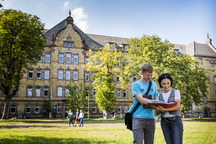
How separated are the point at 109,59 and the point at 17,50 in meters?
14.1

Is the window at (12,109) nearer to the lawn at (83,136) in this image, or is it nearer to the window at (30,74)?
the window at (30,74)

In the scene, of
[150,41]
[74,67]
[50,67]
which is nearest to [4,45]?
[50,67]

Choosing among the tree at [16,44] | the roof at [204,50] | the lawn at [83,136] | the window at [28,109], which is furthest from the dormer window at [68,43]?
the roof at [204,50]

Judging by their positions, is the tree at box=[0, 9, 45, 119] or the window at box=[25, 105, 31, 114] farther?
the window at box=[25, 105, 31, 114]

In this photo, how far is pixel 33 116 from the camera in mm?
A: 37375

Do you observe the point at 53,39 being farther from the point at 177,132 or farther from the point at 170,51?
the point at 177,132

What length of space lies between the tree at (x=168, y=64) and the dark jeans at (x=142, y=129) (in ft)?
81.6

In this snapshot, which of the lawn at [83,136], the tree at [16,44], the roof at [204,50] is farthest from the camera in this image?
the roof at [204,50]

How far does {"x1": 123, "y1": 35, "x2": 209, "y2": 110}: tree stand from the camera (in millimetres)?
29297

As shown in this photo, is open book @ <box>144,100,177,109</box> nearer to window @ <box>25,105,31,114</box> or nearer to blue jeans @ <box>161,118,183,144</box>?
blue jeans @ <box>161,118,183,144</box>

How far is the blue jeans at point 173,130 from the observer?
12.2ft

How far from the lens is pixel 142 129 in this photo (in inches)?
Answer: 148

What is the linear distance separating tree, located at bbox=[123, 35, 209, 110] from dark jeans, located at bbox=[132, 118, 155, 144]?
980 inches

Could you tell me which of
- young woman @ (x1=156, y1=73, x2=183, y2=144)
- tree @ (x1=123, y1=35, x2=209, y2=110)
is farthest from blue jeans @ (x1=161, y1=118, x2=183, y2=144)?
tree @ (x1=123, y1=35, x2=209, y2=110)
